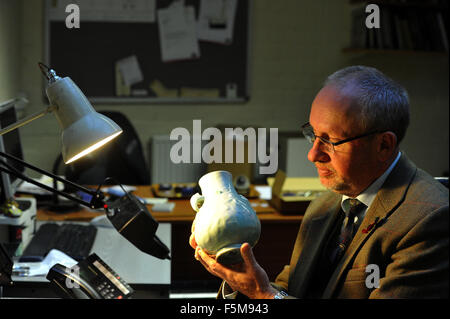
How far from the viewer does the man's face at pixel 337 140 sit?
3.08ft

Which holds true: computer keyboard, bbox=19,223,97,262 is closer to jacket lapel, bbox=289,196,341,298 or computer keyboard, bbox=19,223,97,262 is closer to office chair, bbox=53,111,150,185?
jacket lapel, bbox=289,196,341,298

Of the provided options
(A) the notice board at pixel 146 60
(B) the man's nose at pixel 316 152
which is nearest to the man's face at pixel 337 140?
(B) the man's nose at pixel 316 152

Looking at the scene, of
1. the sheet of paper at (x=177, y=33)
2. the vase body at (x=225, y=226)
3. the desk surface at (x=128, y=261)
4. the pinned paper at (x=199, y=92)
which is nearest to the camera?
the vase body at (x=225, y=226)

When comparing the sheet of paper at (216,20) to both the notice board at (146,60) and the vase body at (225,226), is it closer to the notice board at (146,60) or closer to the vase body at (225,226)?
the notice board at (146,60)

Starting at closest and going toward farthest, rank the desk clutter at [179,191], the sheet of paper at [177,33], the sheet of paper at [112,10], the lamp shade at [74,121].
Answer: the lamp shade at [74,121]
the desk clutter at [179,191]
the sheet of paper at [112,10]
the sheet of paper at [177,33]

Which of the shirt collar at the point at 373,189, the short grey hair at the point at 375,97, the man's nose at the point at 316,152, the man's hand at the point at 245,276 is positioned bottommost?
the man's hand at the point at 245,276

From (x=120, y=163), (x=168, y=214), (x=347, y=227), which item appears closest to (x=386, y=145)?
(x=347, y=227)

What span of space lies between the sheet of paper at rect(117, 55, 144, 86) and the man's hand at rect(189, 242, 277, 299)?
3.14 m

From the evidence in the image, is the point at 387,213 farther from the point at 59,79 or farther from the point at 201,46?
the point at 201,46

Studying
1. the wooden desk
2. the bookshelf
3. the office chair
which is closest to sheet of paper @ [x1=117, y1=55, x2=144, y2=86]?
the office chair

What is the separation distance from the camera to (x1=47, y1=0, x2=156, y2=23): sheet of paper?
365cm

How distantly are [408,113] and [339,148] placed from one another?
0.50 ft

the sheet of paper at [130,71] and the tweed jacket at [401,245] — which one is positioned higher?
the sheet of paper at [130,71]

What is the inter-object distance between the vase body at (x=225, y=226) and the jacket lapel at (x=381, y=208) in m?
0.23
